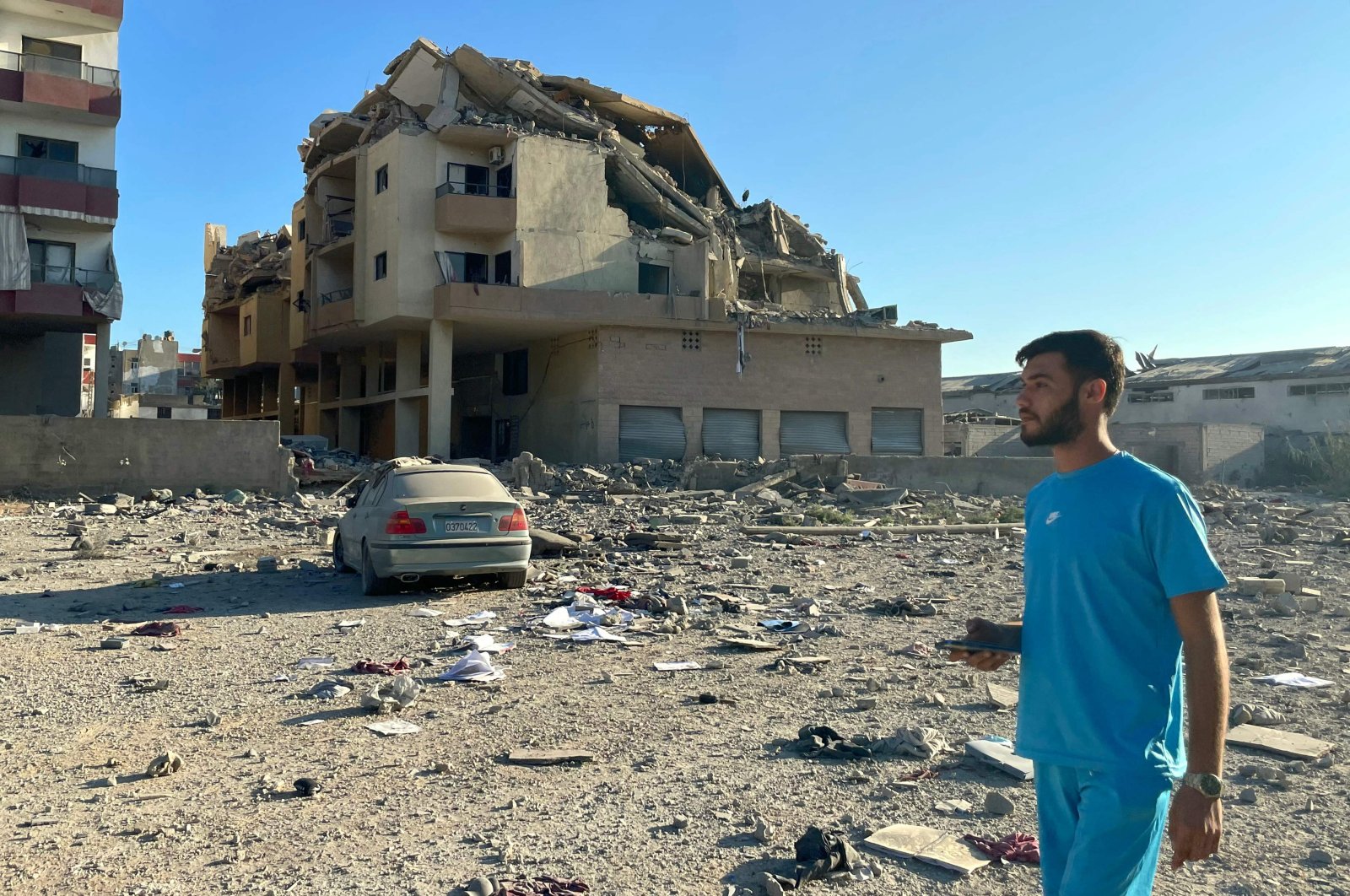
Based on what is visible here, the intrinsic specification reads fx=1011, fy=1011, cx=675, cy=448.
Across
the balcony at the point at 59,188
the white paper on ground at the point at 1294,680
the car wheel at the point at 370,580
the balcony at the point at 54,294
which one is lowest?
the white paper on ground at the point at 1294,680

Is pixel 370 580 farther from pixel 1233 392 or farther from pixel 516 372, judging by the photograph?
pixel 1233 392

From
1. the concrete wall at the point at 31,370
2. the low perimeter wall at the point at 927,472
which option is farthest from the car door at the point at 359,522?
the concrete wall at the point at 31,370

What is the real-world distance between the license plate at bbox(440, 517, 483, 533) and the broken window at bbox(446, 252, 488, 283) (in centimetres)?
2541

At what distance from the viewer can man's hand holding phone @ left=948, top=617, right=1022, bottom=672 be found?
2.77m

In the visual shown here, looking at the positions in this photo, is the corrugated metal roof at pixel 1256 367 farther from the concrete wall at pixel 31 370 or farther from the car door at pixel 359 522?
the concrete wall at pixel 31 370

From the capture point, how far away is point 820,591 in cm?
1155

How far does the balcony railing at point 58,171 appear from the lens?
3020cm

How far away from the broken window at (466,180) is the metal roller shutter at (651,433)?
29.7ft

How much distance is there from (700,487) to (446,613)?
1816cm

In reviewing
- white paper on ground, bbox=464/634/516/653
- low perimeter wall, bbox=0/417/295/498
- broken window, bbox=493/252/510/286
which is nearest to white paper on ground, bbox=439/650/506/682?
white paper on ground, bbox=464/634/516/653

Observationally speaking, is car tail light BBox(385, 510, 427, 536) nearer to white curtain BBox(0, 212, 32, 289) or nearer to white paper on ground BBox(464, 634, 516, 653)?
white paper on ground BBox(464, 634, 516, 653)

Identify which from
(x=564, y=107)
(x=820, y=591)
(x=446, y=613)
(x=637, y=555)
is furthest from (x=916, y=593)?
(x=564, y=107)

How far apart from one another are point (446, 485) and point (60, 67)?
2851 centimetres

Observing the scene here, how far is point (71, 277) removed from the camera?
31312 millimetres
